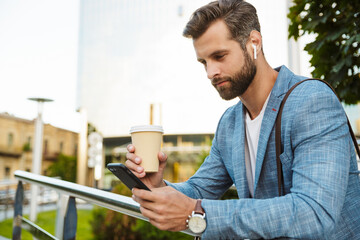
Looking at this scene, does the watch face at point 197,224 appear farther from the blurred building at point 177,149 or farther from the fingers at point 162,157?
the blurred building at point 177,149

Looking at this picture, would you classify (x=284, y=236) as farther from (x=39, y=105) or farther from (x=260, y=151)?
(x=39, y=105)

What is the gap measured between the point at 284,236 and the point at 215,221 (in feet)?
0.64

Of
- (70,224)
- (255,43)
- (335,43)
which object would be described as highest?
(335,43)

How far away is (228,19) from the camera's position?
53.2 inches

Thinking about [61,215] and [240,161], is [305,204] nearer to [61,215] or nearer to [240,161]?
[240,161]

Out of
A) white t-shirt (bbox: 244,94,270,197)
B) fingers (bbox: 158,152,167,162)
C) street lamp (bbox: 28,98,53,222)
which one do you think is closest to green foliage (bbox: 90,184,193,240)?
street lamp (bbox: 28,98,53,222)

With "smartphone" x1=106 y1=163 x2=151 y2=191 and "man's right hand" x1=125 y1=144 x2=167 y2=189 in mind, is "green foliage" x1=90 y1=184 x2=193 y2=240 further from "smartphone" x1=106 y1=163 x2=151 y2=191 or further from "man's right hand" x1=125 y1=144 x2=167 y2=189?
"smartphone" x1=106 y1=163 x2=151 y2=191

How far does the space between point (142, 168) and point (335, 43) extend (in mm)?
1685

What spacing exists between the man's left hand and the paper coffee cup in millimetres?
169

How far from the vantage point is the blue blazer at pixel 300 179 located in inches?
36.8

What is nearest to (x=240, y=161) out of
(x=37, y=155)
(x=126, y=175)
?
(x=126, y=175)

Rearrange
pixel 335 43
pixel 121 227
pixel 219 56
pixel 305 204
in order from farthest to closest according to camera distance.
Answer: pixel 121 227 → pixel 335 43 → pixel 219 56 → pixel 305 204

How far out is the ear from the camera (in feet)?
4.55

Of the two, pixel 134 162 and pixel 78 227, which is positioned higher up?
pixel 134 162
